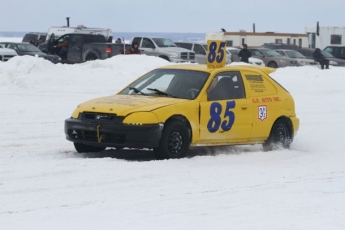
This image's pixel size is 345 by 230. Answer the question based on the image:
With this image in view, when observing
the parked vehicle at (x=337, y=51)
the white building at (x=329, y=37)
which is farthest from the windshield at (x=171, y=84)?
the white building at (x=329, y=37)

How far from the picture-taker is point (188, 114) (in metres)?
11.6

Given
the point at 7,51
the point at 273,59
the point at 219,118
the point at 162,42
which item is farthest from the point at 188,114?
the point at 273,59

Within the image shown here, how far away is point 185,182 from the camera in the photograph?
377 inches

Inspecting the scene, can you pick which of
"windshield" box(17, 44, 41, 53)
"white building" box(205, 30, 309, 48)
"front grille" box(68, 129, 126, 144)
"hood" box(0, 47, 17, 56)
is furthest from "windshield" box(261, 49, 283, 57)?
"front grille" box(68, 129, 126, 144)

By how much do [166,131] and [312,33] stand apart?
52.0 meters

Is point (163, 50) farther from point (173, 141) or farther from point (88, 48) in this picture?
point (173, 141)

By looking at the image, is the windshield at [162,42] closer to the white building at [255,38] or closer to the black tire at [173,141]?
the white building at [255,38]

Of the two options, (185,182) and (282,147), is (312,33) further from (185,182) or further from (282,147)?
(185,182)

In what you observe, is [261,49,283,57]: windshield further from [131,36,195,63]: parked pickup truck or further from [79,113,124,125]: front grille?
[79,113,124,125]: front grille

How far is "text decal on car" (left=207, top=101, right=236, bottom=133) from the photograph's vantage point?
39.5 feet

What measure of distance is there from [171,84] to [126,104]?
1.18m

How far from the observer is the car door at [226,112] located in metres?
12.0

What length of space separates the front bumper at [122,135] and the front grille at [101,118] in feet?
0.18

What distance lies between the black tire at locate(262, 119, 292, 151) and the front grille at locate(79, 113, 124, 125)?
308cm
